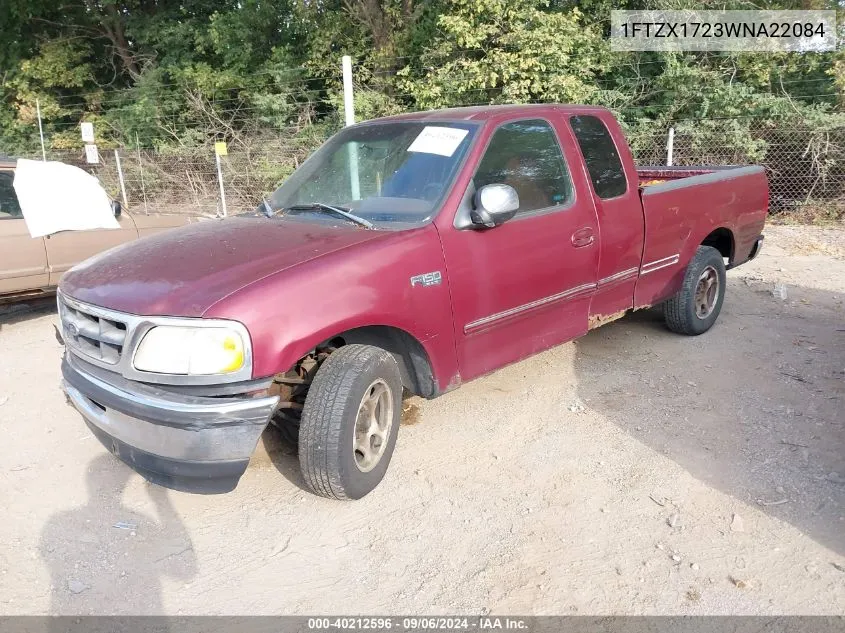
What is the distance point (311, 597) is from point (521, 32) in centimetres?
1093

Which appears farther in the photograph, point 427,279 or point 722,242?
point 722,242

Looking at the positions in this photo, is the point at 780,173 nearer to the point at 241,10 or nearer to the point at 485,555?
the point at 485,555

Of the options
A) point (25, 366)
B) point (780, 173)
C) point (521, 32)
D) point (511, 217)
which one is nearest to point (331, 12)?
point (521, 32)

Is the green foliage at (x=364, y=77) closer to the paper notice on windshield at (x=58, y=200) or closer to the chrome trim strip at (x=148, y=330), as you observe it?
the paper notice on windshield at (x=58, y=200)

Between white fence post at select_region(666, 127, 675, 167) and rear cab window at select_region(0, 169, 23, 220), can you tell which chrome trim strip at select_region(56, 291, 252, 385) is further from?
white fence post at select_region(666, 127, 675, 167)

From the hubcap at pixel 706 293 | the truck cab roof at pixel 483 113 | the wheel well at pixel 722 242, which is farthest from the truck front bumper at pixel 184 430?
the wheel well at pixel 722 242

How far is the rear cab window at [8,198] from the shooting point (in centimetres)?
627

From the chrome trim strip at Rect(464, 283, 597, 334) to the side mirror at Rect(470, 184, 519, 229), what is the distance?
53cm

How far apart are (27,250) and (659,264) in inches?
221

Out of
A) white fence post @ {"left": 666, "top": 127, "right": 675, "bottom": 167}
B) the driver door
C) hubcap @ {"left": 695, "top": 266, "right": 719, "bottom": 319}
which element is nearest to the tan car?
the driver door

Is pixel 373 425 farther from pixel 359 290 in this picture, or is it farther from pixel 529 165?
pixel 529 165

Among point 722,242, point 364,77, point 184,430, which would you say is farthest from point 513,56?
point 184,430

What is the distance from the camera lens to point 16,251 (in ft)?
20.4

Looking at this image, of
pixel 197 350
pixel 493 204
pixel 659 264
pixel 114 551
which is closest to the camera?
pixel 197 350
